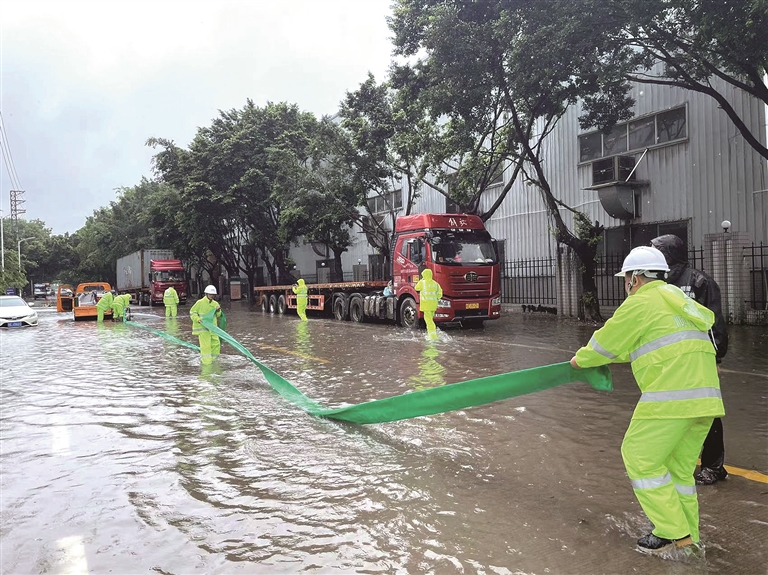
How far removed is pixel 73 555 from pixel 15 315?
20343mm

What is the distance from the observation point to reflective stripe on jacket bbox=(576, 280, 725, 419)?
300 centimetres

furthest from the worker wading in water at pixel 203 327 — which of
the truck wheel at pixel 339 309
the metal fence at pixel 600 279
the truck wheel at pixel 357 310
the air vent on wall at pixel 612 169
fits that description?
the air vent on wall at pixel 612 169

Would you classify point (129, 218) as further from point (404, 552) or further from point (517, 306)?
point (404, 552)

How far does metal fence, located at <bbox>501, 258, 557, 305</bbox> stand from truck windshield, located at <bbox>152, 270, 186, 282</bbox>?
2229 cm

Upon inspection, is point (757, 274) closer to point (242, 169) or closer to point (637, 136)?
point (637, 136)

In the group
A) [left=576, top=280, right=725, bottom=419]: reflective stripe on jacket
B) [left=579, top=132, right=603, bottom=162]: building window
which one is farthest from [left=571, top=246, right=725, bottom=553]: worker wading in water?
[left=579, top=132, right=603, bottom=162]: building window

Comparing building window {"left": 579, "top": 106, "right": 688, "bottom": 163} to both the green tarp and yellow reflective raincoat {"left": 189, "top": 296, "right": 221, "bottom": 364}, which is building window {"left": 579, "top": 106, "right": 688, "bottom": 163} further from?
the green tarp

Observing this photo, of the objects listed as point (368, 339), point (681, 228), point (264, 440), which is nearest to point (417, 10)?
point (368, 339)

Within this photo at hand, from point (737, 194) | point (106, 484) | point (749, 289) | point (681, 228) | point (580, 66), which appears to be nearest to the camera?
point (106, 484)

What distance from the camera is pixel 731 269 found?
14.2 m

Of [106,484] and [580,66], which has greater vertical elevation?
[580,66]

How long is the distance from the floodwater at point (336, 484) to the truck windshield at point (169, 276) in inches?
1142

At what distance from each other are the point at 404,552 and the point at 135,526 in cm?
174

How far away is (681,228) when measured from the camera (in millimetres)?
16906
